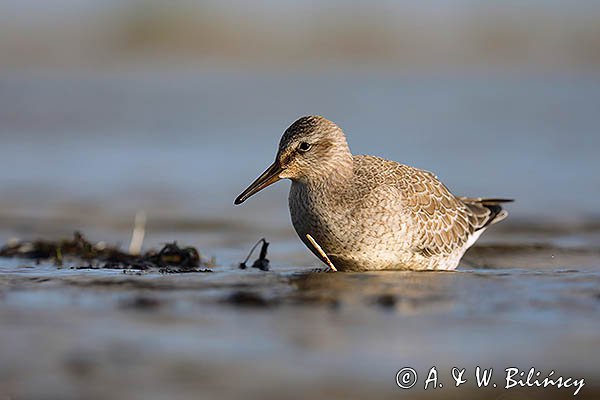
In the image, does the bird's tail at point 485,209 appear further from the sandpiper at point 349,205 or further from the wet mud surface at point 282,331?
the wet mud surface at point 282,331

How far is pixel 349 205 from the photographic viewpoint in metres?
7.84

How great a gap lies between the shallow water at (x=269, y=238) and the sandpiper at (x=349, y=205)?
0.29 meters

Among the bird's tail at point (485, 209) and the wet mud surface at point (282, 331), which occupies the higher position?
the bird's tail at point (485, 209)

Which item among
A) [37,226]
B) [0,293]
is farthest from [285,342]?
[37,226]

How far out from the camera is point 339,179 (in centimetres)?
805

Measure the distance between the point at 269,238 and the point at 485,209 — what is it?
2.27m

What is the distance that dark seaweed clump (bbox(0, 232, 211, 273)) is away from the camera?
8.88 m

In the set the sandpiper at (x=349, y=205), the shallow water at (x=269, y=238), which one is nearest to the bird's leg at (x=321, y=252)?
the sandpiper at (x=349, y=205)

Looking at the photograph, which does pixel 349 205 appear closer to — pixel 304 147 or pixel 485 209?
pixel 304 147

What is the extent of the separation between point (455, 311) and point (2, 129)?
1192 cm

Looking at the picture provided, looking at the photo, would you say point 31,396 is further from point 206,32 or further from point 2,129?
point 206,32

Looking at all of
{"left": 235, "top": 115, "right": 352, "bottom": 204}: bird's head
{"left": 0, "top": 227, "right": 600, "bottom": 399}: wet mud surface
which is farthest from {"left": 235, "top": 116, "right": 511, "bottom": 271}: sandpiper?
{"left": 0, "top": 227, "right": 600, "bottom": 399}: wet mud surface

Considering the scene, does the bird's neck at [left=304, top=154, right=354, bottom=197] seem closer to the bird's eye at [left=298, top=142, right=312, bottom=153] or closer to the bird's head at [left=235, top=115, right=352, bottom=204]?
the bird's head at [left=235, top=115, right=352, bottom=204]

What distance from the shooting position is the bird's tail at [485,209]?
962cm
